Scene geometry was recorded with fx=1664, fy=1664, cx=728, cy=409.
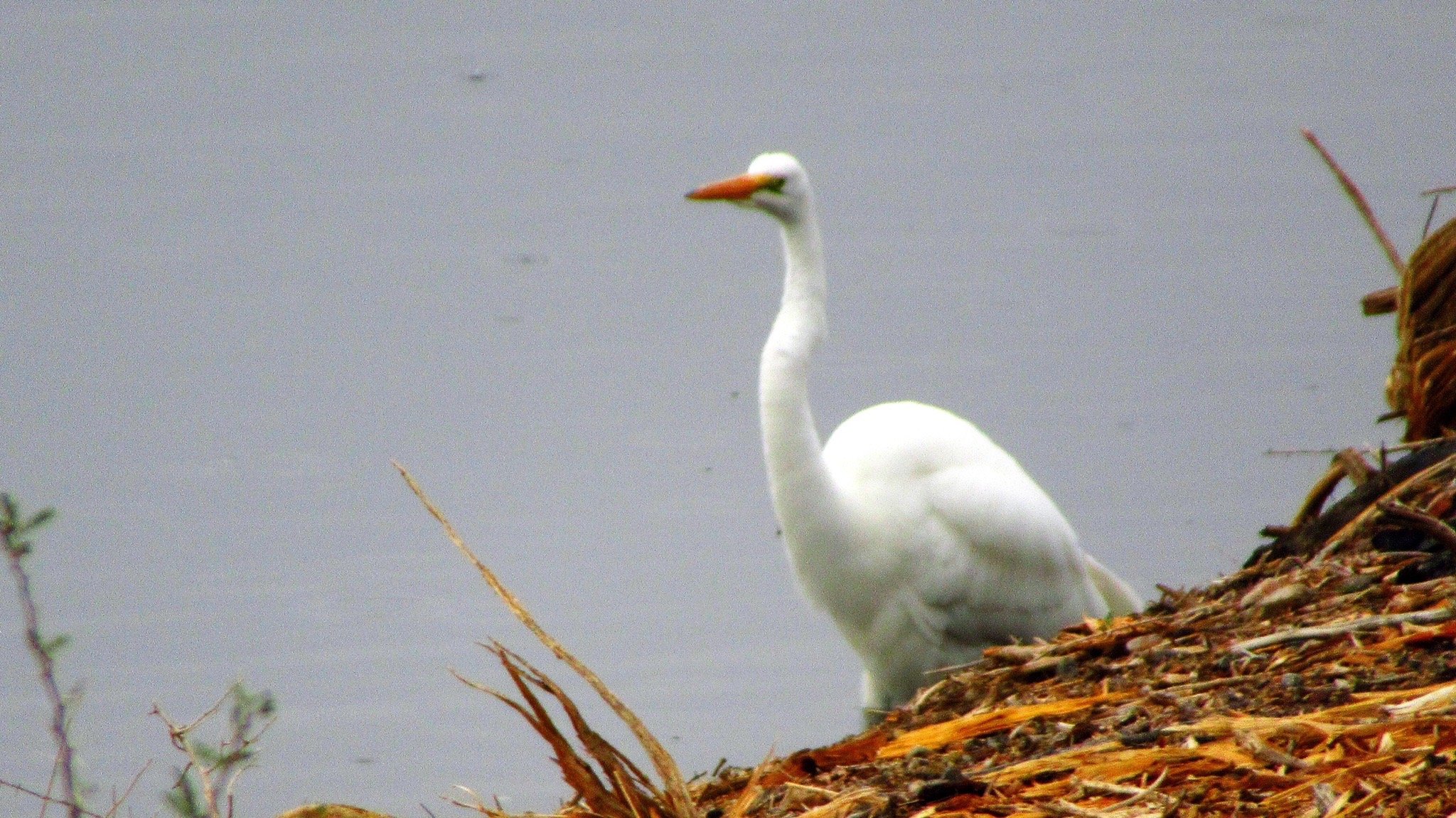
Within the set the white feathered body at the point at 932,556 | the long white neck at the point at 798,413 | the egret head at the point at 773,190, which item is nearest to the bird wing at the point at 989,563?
the white feathered body at the point at 932,556

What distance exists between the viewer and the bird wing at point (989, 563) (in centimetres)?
511

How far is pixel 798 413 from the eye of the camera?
15.4 feet

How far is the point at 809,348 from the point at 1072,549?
1.21 m

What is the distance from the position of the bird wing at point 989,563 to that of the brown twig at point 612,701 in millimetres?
3675

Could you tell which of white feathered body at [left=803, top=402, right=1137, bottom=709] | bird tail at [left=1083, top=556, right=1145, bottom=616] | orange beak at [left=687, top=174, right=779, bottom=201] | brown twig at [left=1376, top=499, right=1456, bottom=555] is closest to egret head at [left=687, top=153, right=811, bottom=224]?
orange beak at [left=687, top=174, right=779, bottom=201]

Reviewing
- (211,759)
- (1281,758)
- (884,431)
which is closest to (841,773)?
(1281,758)

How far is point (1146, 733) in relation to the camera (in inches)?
61.3

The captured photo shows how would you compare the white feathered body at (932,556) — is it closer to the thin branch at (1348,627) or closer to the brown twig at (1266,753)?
the thin branch at (1348,627)

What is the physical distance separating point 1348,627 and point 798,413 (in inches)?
118

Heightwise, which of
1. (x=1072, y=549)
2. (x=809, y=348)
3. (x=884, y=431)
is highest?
(x=809, y=348)

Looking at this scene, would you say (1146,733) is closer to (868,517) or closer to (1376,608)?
(1376,608)

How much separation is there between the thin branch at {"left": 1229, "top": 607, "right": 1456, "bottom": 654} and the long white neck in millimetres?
2931

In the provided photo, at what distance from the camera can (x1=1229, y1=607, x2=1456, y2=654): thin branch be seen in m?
1.72

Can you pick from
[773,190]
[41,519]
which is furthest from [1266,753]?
[773,190]
